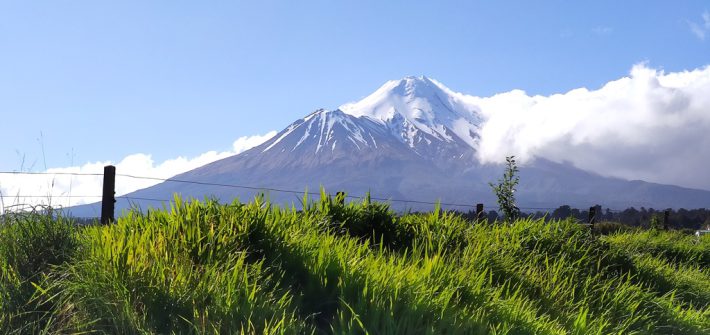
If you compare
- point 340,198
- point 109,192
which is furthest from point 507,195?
point 109,192

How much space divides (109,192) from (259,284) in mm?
4920

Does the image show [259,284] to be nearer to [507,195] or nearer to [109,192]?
[109,192]

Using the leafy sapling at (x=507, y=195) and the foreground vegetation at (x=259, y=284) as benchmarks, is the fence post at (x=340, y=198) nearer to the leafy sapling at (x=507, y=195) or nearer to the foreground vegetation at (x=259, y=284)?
the foreground vegetation at (x=259, y=284)

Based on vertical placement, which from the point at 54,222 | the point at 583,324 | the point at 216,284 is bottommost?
the point at 583,324

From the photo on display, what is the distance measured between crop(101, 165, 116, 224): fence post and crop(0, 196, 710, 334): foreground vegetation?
300 centimetres

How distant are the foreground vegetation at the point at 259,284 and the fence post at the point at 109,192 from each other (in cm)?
300

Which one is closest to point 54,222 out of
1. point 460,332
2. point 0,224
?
point 0,224

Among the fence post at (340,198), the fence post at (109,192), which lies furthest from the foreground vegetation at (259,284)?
the fence post at (109,192)

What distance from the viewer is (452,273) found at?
6.13 metres

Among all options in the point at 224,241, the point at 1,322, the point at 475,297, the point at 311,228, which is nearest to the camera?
the point at 1,322

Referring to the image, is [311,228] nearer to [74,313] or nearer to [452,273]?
[452,273]

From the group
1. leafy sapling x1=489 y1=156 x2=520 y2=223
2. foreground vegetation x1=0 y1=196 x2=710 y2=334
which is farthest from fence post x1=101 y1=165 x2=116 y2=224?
leafy sapling x1=489 y1=156 x2=520 y2=223

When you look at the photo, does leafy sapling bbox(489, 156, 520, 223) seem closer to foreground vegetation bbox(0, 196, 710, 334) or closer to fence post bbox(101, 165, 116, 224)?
foreground vegetation bbox(0, 196, 710, 334)

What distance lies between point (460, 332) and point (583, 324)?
1.63 meters
